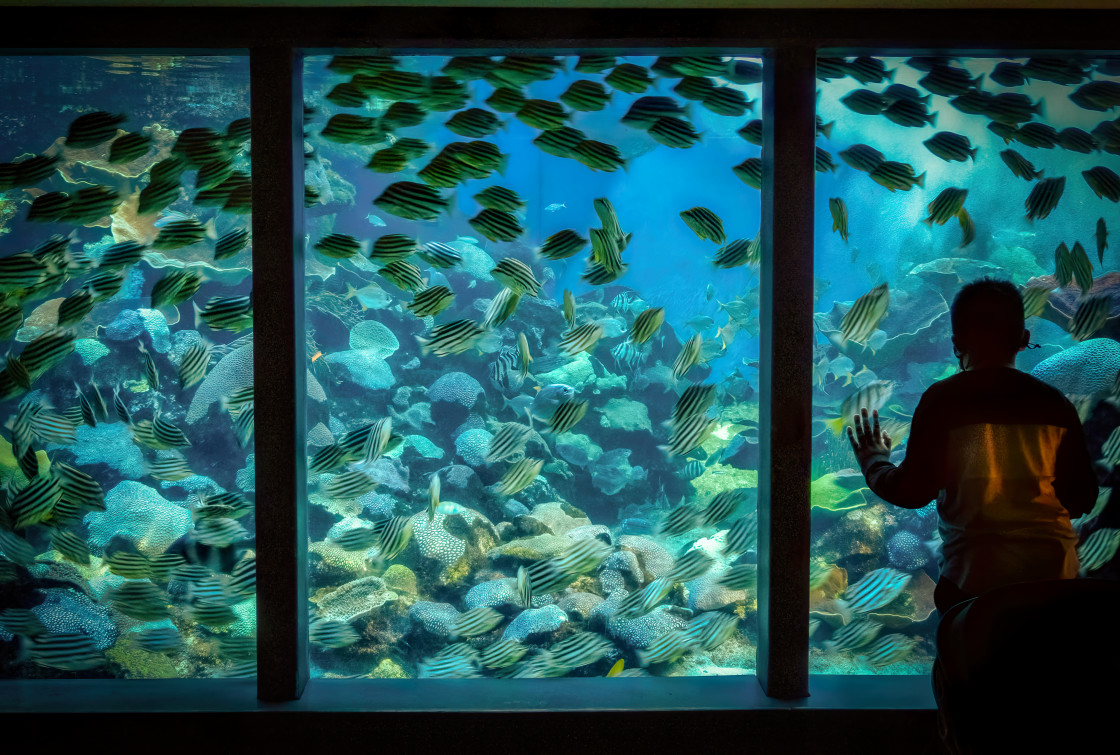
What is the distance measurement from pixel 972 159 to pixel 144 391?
12.4ft

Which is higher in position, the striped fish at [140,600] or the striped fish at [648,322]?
the striped fish at [648,322]

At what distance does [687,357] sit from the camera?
273 cm

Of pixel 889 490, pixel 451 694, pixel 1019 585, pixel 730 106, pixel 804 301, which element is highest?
pixel 730 106

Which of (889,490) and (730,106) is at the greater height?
(730,106)

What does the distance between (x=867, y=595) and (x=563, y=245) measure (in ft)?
6.76

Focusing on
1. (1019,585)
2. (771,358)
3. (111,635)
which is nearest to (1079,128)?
(771,358)

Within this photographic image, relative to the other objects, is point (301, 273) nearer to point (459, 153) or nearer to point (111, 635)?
point (459, 153)

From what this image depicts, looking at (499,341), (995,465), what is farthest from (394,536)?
(995,465)

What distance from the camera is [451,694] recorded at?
100 inches

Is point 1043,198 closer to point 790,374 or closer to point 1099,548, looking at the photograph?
point 790,374

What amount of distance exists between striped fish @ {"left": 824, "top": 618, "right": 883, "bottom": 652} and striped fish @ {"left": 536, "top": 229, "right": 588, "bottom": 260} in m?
2.06

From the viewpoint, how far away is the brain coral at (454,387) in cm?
275

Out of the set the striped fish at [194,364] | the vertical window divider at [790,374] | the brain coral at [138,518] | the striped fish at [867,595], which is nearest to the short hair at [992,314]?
the vertical window divider at [790,374]

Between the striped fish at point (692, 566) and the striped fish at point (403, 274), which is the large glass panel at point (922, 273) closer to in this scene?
the striped fish at point (692, 566)
